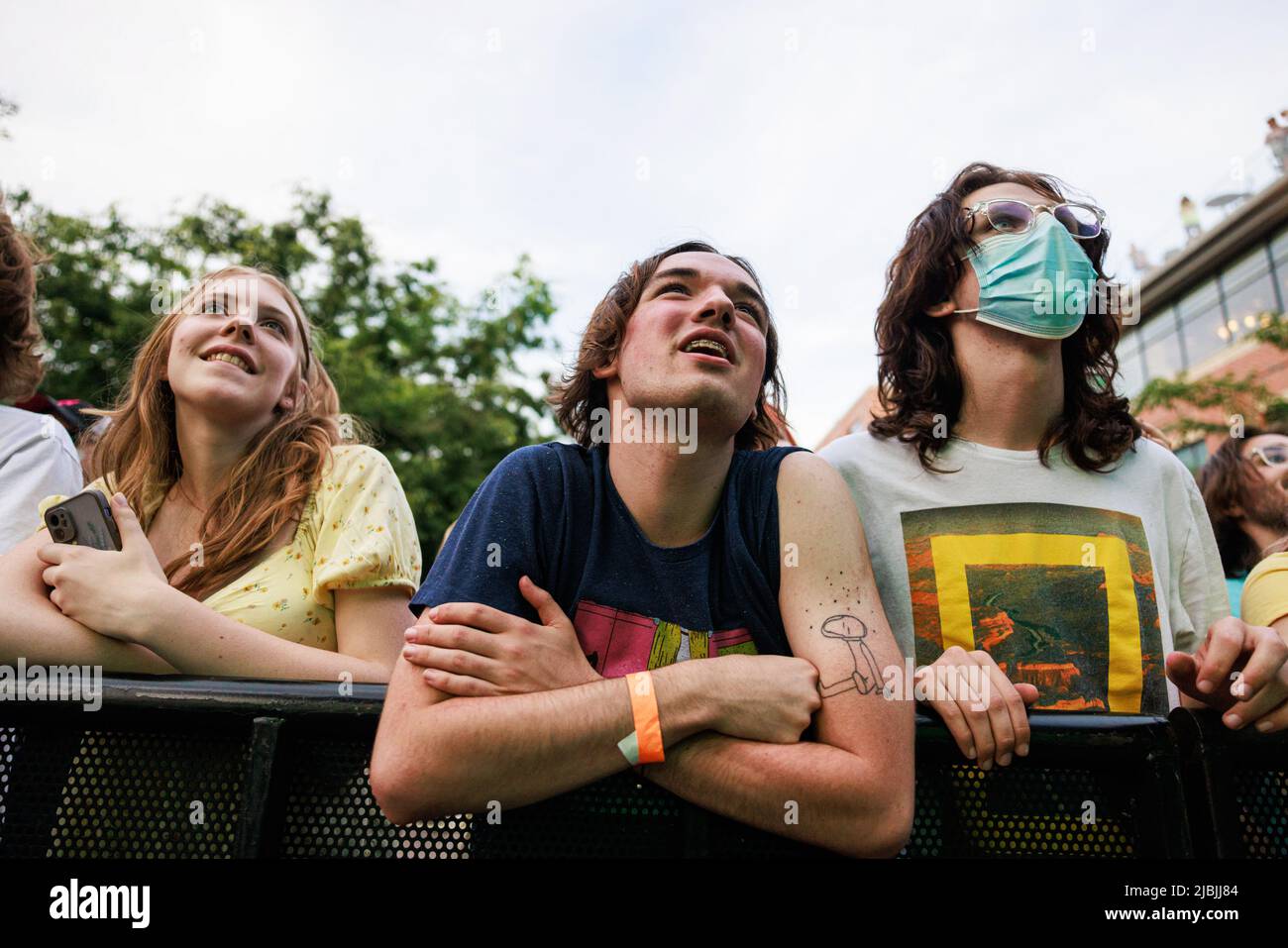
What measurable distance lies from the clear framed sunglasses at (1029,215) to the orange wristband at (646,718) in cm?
207

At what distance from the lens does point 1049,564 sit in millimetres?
2312

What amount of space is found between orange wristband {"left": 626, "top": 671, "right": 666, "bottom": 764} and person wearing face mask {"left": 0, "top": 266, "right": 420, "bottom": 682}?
768 mm

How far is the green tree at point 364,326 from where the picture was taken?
15.9 meters

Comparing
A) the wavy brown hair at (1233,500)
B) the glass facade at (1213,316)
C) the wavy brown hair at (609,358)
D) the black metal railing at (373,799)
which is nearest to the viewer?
the black metal railing at (373,799)

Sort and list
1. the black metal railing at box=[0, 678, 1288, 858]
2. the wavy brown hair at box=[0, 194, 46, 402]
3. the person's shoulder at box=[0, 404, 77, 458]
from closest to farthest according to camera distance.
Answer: the black metal railing at box=[0, 678, 1288, 858] → the person's shoulder at box=[0, 404, 77, 458] → the wavy brown hair at box=[0, 194, 46, 402]

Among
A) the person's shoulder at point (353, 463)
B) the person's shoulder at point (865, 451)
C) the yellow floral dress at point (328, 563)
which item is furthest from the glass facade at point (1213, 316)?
the yellow floral dress at point (328, 563)

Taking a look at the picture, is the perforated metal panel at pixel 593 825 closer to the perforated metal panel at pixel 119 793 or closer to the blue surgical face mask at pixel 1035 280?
the perforated metal panel at pixel 119 793

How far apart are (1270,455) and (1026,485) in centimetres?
235

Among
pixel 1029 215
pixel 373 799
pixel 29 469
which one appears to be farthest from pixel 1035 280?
pixel 29 469

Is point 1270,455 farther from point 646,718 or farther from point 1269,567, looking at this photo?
point 646,718

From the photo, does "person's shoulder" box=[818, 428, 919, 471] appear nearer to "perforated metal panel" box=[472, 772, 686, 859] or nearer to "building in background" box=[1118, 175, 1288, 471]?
"perforated metal panel" box=[472, 772, 686, 859]

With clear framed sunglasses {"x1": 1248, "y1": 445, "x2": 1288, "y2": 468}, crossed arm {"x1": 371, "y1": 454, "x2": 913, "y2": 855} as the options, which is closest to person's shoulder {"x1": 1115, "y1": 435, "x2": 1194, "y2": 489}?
crossed arm {"x1": 371, "y1": 454, "x2": 913, "y2": 855}

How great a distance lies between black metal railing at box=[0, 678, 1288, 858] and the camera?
56.6 inches
